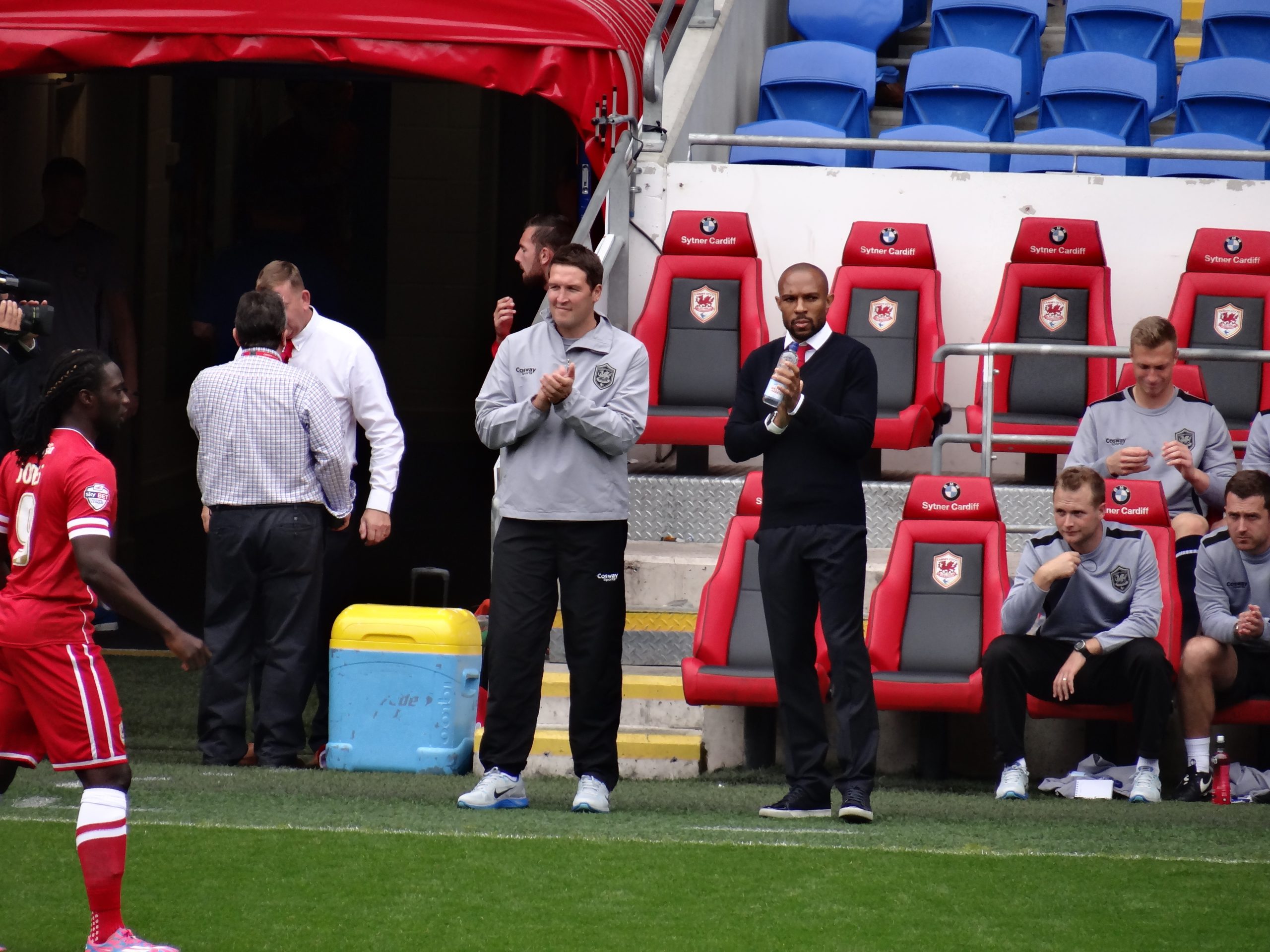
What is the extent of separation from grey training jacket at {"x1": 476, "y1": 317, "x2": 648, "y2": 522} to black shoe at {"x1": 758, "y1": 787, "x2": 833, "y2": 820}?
3.51ft

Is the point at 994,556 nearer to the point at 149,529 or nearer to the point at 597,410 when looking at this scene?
Answer: the point at 597,410

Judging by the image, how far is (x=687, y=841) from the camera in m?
5.86

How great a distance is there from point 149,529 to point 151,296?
2.25 metres

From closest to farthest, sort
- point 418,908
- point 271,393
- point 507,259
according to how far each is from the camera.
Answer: point 418,908 → point 271,393 → point 507,259

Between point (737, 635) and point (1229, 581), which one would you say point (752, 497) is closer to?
point (737, 635)

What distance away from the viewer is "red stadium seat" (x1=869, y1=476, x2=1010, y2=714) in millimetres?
7199

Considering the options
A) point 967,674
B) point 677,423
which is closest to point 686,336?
point 677,423

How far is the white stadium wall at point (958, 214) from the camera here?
9.94 metres

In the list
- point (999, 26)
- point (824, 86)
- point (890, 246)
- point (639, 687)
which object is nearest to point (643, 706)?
point (639, 687)

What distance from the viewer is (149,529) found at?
13.1 meters

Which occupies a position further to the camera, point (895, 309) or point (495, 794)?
point (895, 309)

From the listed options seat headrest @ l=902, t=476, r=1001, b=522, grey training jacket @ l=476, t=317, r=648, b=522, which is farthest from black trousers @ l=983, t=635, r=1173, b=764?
grey training jacket @ l=476, t=317, r=648, b=522

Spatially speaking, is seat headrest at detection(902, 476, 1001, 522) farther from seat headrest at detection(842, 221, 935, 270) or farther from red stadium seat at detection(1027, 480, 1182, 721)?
seat headrest at detection(842, 221, 935, 270)

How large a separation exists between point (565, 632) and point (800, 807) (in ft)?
3.14
